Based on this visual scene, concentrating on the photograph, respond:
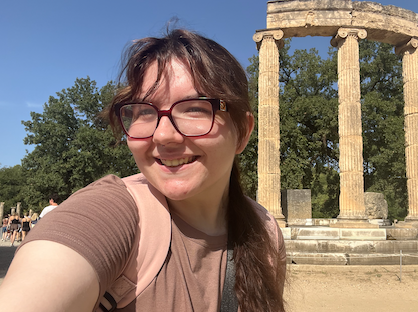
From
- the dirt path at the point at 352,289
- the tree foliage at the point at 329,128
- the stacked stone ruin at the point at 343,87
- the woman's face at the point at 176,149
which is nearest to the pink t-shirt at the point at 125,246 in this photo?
the woman's face at the point at 176,149

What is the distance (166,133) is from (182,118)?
77 millimetres

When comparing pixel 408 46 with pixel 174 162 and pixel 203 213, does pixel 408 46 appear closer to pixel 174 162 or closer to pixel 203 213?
pixel 203 213

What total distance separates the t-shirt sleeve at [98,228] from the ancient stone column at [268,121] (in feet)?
42.8

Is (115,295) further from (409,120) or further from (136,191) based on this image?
(409,120)

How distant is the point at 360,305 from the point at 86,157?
2399cm

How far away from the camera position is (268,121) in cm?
1409

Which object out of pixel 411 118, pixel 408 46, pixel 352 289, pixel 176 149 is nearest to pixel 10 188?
pixel 411 118

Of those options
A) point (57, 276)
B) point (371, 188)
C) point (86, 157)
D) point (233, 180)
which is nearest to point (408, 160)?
point (371, 188)

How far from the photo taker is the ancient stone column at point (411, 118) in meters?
14.8

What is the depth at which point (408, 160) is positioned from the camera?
1520cm

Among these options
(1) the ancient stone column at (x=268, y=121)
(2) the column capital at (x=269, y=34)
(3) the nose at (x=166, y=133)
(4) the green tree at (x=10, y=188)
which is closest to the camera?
(3) the nose at (x=166, y=133)

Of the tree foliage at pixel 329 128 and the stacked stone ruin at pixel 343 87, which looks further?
the tree foliage at pixel 329 128

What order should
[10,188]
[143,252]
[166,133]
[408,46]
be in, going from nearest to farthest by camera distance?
1. [143,252]
2. [166,133]
3. [408,46]
4. [10,188]

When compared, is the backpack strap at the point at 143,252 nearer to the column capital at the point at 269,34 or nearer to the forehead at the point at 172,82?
the forehead at the point at 172,82
